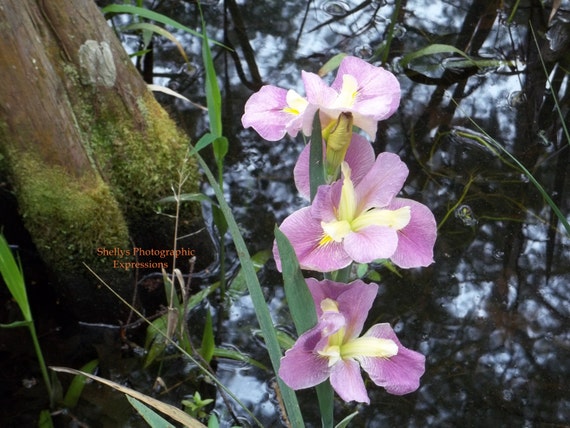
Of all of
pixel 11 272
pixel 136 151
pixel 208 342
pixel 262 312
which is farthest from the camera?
pixel 136 151

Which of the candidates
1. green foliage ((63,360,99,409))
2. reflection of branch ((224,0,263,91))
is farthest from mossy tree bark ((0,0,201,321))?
reflection of branch ((224,0,263,91))

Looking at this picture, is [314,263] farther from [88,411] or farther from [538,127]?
[538,127]

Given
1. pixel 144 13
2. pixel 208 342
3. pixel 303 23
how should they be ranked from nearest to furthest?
pixel 208 342 → pixel 144 13 → pixel 303 23

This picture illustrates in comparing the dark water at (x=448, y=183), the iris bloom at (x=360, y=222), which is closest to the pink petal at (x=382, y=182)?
the iris bloom at (x=360, y=222)

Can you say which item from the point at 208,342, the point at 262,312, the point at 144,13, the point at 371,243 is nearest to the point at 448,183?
the point at 208,342

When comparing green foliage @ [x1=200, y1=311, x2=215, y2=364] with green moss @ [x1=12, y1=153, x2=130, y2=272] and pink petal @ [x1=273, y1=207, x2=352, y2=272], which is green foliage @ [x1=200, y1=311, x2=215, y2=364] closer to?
green moss @ [x1=12, y1=153, x2=130, y2=272]

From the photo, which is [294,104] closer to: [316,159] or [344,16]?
[316,159]
